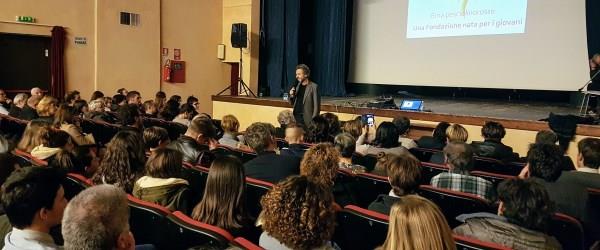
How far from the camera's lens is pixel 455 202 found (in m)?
2.61

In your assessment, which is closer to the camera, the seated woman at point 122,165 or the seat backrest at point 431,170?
the seated woman at point 122,165

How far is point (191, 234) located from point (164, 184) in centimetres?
79

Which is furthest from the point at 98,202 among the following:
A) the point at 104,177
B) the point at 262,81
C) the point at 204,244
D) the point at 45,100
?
the point at 262,81

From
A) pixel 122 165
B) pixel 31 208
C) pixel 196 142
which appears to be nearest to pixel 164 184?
pixel 122 165

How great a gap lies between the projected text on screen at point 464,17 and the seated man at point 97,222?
8.31 metres

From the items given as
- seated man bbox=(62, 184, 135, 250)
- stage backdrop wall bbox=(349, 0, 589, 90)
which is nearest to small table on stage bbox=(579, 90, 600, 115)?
stage backdrop wall bbox=(349, 0, 589, 90)

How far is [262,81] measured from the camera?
11.8 metres

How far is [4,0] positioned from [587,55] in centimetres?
980

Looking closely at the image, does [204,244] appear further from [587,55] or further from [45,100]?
[587,55]

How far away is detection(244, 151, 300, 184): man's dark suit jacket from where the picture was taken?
3.07m

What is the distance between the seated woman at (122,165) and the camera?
2.82 metres

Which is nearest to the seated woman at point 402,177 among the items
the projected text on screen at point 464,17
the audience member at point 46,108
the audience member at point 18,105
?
the audience member at point 46,108

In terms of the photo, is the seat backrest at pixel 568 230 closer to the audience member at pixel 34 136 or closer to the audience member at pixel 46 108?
the audience member at pixel 34 136

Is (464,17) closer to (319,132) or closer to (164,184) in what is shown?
(319,132)
